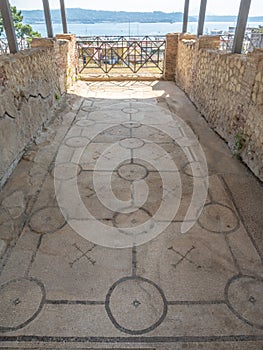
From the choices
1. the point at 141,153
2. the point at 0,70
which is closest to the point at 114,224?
the point at 141,153

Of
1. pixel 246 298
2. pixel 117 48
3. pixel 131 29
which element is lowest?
pixel 246 298

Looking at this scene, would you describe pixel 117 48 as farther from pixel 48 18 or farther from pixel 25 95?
pixel 25 95

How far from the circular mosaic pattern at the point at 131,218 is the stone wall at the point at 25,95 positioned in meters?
1.27

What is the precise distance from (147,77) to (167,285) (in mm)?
6829

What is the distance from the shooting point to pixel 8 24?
10.8 ft

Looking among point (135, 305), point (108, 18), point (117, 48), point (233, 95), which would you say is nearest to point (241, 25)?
point (233, 95)

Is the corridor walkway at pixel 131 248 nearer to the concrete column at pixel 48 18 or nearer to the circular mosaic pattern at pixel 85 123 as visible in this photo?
the circular mosaic pattern at pixel 85 123

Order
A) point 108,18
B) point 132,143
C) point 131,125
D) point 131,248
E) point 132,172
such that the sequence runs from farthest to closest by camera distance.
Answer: point 108,18
point 131,125
point 132,143
point 132,172
point 131,248

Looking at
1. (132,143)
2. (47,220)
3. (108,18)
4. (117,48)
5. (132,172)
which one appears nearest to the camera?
(47,220)

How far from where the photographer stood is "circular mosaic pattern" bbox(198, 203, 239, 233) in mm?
2084

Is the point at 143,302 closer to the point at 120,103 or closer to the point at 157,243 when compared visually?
the point at 157,243

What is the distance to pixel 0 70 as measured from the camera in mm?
2578

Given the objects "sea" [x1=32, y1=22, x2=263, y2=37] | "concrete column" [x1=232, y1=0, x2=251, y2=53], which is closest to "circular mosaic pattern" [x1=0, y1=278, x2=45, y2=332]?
"concrete column" [x1=232, y1=0, x2=251, y2=53]

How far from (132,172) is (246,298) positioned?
1.66 m
